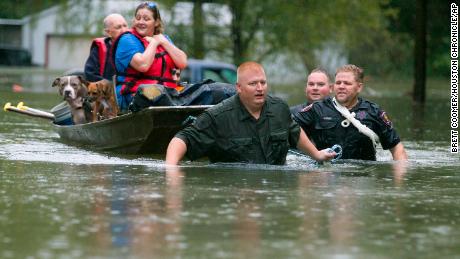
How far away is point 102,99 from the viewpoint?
53.4 feet

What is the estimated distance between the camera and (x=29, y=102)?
30734mm

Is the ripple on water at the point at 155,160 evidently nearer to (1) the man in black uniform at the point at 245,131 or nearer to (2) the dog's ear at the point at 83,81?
(1) the man in black uniform at the point at 245,131

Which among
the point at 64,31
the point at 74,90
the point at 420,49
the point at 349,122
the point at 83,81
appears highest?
the point at 64,31

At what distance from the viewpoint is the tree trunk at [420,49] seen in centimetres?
3422

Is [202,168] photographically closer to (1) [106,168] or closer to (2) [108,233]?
(1) [106,168]

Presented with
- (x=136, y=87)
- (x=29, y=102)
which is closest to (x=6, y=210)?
(x=136, y=87)

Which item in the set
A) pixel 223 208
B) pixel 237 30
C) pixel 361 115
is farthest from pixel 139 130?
pixel 237 30

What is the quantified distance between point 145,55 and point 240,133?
3112 millimetres

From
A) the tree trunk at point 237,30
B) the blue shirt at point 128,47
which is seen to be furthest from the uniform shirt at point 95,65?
the tree trunk at point 237,30

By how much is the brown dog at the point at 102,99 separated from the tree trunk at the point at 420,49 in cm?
1882

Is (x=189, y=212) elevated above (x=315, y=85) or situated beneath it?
situated beneath

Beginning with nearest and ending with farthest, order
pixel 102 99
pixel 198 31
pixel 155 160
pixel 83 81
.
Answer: pixel 155 160
pixel 102 99
pixel 83 81
pixel 198 31

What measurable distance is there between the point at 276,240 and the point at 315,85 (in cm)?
701

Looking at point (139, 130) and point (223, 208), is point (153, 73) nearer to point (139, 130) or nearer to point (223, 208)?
point (139, 130)
